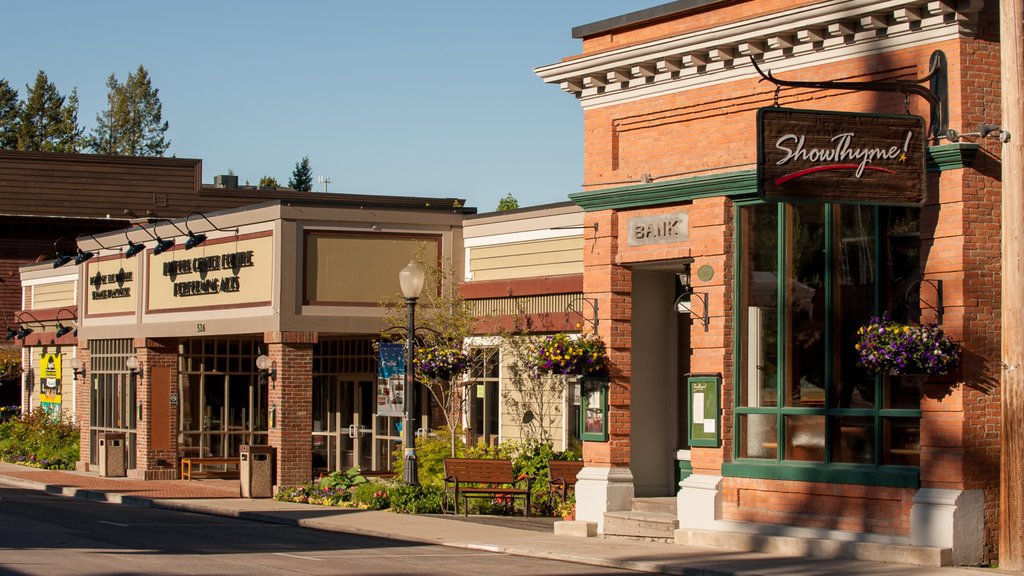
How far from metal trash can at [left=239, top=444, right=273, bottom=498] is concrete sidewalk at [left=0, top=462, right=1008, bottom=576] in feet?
1.04

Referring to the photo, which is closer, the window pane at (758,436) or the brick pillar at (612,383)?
the window pane at (758,436)

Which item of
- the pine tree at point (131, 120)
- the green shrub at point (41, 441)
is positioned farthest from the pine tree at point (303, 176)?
the green shrub at point (41, 441)

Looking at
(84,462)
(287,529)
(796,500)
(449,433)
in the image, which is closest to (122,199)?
(84,462)

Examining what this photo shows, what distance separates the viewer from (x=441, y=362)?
2631 centimetres

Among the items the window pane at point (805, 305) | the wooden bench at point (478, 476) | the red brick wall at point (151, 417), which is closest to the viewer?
the window pane at point (805, 305)

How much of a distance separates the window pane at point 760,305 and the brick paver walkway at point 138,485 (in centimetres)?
1375

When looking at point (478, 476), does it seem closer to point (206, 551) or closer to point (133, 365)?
point (206, 551)

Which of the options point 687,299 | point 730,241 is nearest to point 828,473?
point 730,241

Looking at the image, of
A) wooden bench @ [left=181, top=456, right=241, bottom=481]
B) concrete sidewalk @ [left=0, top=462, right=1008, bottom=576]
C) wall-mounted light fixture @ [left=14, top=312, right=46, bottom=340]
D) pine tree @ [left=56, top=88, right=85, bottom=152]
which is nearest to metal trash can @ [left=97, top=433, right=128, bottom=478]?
concrete sidewalk @ [left=0, top=462, right=1008, bottom=576]

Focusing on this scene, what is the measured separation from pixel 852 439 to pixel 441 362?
9.94 m

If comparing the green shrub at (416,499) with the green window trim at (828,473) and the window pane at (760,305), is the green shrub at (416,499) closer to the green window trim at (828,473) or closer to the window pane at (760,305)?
the green window trim at (828,473)

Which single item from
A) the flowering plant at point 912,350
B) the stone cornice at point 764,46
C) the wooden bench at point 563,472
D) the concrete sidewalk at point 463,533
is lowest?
the concrete sidewalk at point 463,533

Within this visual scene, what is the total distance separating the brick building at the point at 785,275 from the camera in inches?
671

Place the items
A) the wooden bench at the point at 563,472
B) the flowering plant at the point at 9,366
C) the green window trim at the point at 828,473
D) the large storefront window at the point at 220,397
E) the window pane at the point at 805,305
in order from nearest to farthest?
the green window trim at the point at 828,473
the window pane at the point at 805,305
the wooden bench at the point at 563,472
the large storefront window at the point at 220,397
the flowering plant at the point at 9,366
